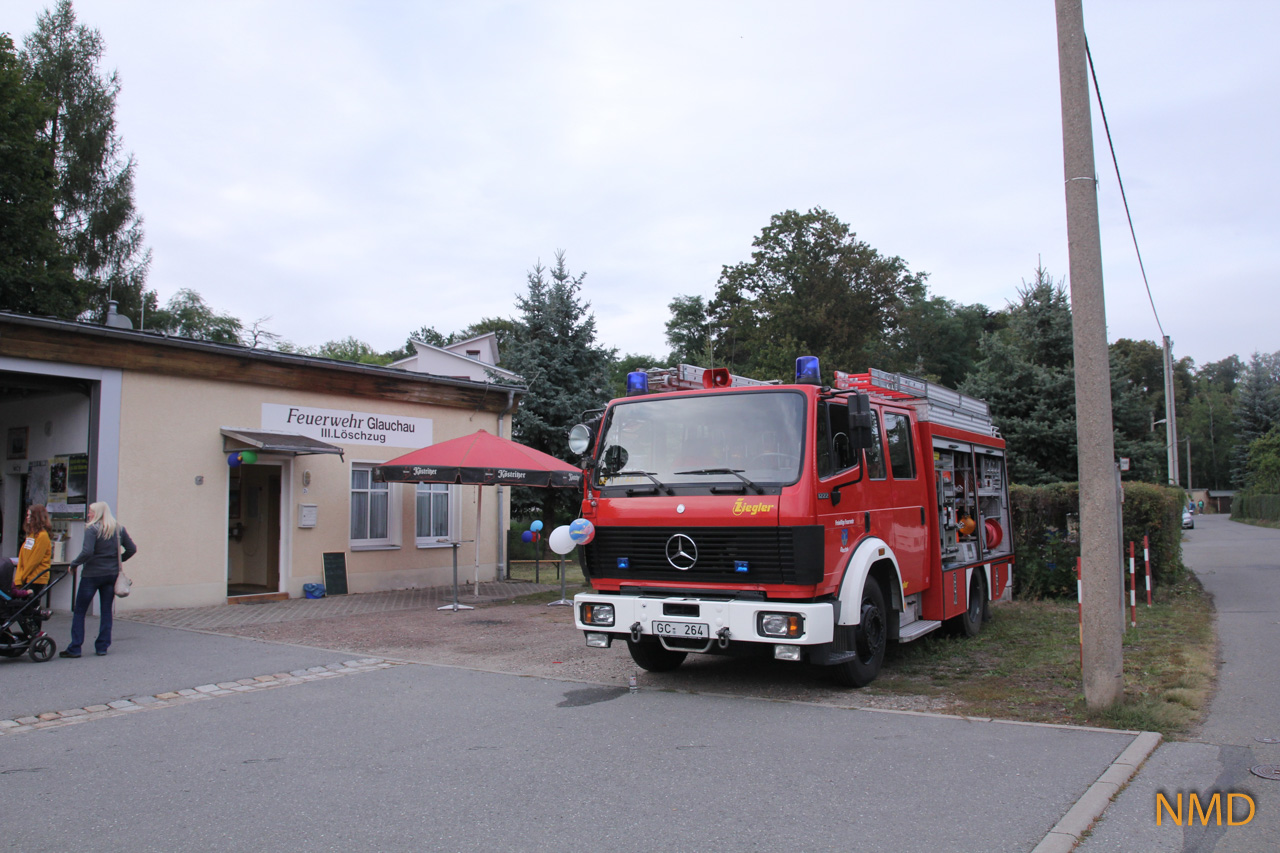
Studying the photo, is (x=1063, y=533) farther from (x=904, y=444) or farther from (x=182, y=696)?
(x=182, y=696)

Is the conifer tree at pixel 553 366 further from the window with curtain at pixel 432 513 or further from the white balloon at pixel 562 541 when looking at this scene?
the white balloon at pixel 562 541

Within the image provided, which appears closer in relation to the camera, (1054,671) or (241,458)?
(1054,671)

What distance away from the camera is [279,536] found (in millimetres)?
15203

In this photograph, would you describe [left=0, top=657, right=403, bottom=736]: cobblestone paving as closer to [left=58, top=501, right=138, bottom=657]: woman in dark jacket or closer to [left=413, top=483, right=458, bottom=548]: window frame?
[left=58, top=501, right=138, bottom=657]: woman in dark jacket

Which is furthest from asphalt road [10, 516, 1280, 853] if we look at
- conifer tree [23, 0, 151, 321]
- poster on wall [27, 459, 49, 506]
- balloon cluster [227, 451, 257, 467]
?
conifer tree [23, 0, 151, 321]

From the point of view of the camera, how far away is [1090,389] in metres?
6.49

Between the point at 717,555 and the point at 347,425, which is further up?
the point at 347,425

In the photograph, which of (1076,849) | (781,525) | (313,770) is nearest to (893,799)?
(1076,849)

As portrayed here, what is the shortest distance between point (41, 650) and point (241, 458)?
4880mm

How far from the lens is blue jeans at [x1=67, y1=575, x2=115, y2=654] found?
30.6ft

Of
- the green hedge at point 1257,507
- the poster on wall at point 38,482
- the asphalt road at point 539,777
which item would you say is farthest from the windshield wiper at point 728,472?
the green hedge at point 1257,507

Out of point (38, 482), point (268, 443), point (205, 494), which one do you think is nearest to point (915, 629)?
point (268, 443)

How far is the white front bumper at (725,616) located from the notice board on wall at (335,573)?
919 cm

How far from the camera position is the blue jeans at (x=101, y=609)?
30.6 feet
